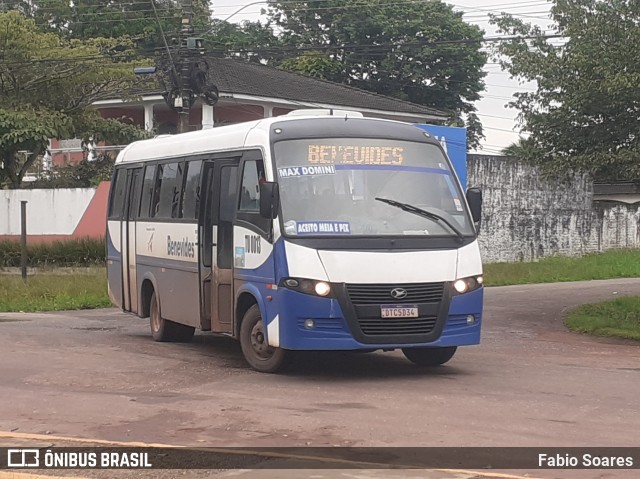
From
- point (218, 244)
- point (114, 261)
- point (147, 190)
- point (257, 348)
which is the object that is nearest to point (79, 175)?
point (114, 261)

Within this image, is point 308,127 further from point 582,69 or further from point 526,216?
point 526,216

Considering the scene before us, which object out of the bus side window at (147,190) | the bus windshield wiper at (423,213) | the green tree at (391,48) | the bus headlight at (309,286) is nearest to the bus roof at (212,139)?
the bus side window at (147,190)

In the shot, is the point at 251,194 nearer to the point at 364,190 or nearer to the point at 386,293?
the point at 364,190

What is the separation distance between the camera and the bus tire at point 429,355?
1268 centimetres

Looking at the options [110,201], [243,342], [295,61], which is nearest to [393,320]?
[243,342]

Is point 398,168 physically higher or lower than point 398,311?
higher

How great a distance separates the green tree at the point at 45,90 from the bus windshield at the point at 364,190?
2136cm

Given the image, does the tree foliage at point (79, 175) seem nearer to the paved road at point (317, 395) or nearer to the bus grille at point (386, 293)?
the paved road at point (317, 395)

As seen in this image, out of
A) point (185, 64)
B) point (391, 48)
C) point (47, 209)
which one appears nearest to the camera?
point (185, 64)

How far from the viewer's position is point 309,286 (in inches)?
443

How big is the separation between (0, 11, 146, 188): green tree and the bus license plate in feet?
73.6

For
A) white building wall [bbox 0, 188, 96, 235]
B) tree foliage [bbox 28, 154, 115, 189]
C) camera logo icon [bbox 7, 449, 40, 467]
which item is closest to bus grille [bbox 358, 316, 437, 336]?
camera logo icon [bbox 7, 449, 40, 467]

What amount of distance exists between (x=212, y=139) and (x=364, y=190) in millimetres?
2695

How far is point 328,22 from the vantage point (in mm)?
56625
